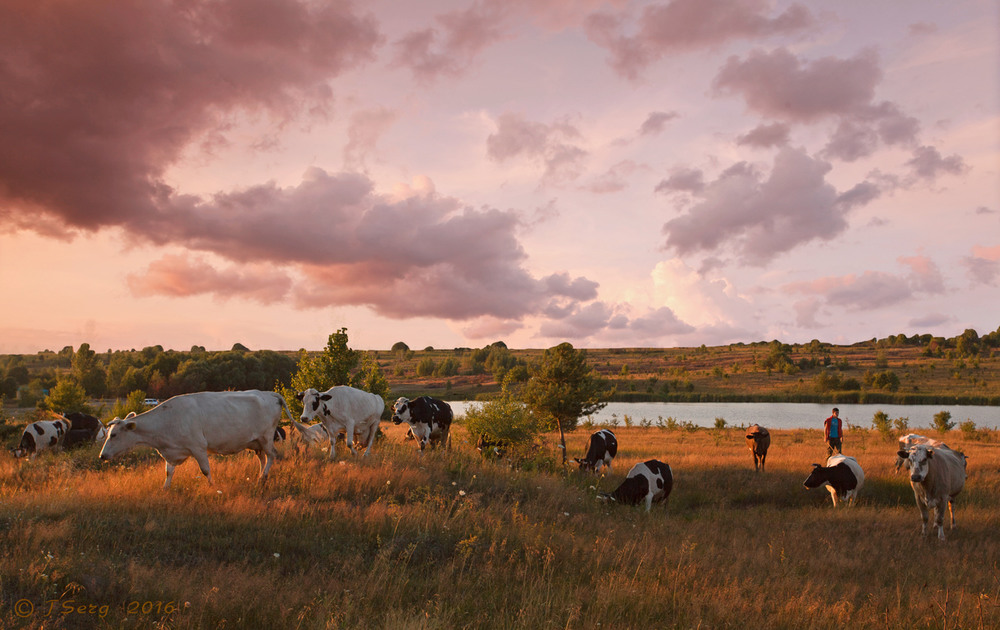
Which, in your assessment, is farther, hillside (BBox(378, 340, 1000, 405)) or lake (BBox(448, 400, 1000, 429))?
hillside (BBox(378, 340, 1000, 405))

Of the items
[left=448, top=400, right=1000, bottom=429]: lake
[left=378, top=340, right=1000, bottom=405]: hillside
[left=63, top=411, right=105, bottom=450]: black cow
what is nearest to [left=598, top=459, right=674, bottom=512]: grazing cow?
[left=63, top=411, right=105, bottom=450]: black cow

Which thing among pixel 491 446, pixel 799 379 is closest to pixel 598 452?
pixel 491 446

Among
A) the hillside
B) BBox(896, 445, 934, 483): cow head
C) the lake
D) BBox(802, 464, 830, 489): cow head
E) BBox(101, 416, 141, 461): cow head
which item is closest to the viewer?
BBox(101, 416, 141, 461): cow head

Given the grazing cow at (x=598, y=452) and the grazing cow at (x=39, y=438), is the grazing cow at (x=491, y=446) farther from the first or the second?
the grazing cow at (x=39, y=438)

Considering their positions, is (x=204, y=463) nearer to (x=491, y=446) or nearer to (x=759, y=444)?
(x=491, y=446)

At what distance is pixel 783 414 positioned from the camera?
2926 inches

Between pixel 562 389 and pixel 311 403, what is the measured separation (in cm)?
2253

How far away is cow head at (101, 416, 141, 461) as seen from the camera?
9.80m

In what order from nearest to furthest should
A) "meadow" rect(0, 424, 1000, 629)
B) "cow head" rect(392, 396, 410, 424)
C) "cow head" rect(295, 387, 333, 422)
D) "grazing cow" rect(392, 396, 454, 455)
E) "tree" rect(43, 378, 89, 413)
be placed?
"meadow" rect(0, 424, 1000, 629), "cow head" rect(295, 387, 333, 422), "cow head" rect(392, 396, 410, 424), "grazing cow" rect(392, 396, 454, 455), "tree" rect(43, 378, 89, 413)

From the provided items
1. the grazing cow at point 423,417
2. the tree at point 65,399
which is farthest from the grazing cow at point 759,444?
the tree at point 65,399

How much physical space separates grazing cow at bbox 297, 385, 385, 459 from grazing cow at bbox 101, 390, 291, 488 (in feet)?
5.88

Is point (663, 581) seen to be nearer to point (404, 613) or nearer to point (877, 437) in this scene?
point (404, 613)

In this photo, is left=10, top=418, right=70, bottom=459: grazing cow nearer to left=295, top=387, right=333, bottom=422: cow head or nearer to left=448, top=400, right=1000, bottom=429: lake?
left=295, top=387, right=333, bottom=422: cow head

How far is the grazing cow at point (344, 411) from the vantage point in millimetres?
13336
